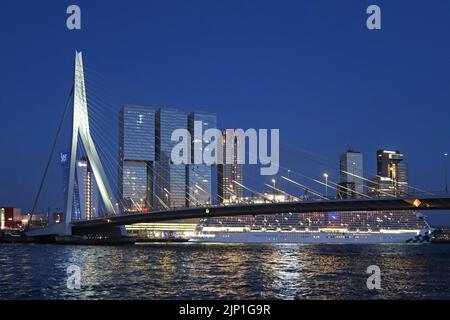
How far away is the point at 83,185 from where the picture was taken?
15975cm

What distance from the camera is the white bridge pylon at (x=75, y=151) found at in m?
55.0

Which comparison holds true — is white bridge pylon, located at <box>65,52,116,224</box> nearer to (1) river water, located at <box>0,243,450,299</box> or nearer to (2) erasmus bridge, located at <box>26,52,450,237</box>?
(2) erasmus bridge, located at <box>26,52,450,237</box>

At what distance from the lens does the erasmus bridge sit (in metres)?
44.1

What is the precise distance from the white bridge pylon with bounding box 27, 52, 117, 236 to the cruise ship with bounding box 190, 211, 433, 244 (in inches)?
1350

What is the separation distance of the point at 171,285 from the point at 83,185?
142597 mm

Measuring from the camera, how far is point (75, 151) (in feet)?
189

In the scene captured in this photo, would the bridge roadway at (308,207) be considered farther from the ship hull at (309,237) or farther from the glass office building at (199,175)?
the glass office building at (199,175)

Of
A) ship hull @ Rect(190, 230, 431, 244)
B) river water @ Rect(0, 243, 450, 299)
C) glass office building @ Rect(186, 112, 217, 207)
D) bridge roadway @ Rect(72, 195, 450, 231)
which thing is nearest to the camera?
river water @ Rect(0, 243, 450, 299)

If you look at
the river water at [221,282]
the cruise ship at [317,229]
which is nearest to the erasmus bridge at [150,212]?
the river water at [221,282]

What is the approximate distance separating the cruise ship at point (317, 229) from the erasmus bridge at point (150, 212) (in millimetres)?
24566

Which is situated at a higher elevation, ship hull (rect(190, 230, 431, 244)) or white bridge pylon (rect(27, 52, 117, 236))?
white bridge pylon (rect(27, 52, 117, 236))

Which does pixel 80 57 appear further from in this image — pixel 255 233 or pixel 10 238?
pixel 255 233

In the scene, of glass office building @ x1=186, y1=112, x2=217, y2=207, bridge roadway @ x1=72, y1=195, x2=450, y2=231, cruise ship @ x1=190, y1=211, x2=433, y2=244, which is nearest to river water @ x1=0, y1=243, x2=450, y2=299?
bridge roadway @ x1=72, y1=195, x2=450, y2=231

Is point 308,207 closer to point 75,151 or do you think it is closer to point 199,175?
point 75,151
